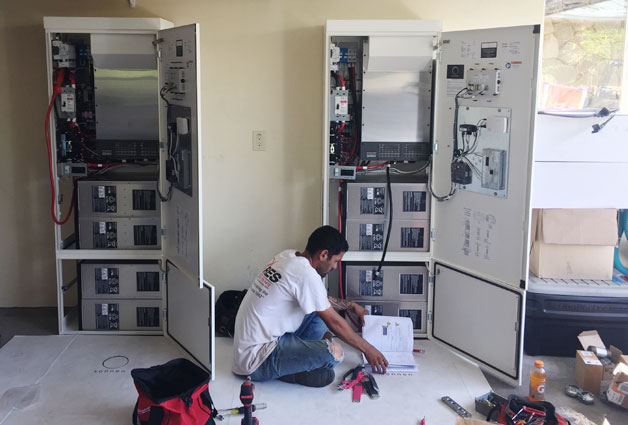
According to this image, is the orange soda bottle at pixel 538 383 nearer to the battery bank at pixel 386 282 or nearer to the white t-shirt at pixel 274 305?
the battery bank at pixel 386 282

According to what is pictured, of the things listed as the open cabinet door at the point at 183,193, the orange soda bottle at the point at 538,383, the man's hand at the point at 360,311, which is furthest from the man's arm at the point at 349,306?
the orange soda bottle at the point at 538,383

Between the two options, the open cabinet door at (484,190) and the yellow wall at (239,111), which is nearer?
the open cabinet door at (484,190)

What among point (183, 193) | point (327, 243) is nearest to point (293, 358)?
point (327, 243)

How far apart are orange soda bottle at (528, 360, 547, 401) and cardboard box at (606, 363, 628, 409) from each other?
0.35 m

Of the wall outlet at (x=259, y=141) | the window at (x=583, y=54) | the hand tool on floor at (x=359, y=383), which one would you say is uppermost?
the window at (x=583, y=54)

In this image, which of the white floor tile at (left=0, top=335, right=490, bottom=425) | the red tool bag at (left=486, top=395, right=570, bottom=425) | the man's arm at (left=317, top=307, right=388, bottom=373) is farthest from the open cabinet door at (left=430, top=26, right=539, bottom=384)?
the man's arm at (left=317, top=307, right=388, bottom=373)

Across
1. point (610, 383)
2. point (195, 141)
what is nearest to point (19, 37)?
point (195, 141)

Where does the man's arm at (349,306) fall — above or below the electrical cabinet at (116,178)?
below

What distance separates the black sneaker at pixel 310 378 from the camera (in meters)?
3.69

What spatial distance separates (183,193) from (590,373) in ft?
8.01

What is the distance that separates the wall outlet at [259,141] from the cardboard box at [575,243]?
5.93 ft

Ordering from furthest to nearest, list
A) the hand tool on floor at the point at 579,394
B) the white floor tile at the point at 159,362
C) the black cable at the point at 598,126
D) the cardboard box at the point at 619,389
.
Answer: the black cable at the point at 598,126
the hand tool on floor at the point at 579,394
the cardboard box at the point at 619,389
the white floor tile at the point at 159,362

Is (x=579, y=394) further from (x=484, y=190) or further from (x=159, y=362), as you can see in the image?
(x=159, y=362)

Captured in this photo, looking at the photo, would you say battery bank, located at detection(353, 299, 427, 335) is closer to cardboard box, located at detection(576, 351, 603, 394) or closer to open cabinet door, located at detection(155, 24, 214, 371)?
cardboard box, located at detection(576, 351, 603, 394)
